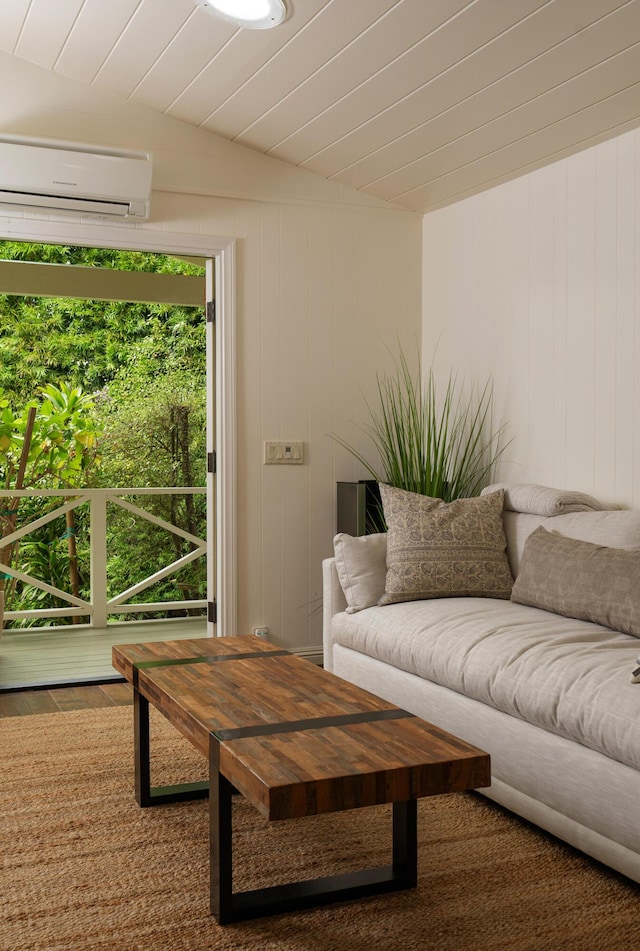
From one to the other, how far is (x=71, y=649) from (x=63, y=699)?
1420 millimetres

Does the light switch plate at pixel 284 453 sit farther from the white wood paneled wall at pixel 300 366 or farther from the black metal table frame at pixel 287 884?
the black metal table frame at pixel 287 884

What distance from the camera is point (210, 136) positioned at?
429 centimetres

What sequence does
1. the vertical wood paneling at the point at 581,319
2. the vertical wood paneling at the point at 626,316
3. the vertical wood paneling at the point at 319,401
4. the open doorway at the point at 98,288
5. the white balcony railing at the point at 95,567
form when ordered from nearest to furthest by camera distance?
the vertical wood paneling at the point at 626,316 → the vertical wood paneling at the point at 581,319 → the vertical wood paneling at the point at 319,401 → the open doorway at the point at 98,288 → the white balcony railing at the point at 95,567

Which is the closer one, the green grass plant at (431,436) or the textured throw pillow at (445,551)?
the textured throw pillow at (445,551)

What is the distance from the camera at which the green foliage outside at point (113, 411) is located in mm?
6828

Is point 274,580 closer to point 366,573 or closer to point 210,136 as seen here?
point 366,573

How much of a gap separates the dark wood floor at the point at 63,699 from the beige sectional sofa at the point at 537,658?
98cm

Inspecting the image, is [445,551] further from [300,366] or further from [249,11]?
[249,11]

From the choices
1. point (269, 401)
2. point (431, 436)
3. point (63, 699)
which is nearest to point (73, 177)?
point (269, 401)

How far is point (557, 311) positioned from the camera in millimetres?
3877

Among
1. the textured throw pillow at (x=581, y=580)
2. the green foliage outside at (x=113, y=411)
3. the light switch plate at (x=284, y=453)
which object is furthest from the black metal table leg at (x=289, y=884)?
the green foliage outside at (x=113, y=411)

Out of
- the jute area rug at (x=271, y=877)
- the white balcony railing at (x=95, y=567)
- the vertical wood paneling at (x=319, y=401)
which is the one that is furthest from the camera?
the white balcony railing at (x=95, y=567)

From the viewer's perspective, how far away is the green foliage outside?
683cm

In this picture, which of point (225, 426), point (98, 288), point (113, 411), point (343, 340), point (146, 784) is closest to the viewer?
point (146, 784)
